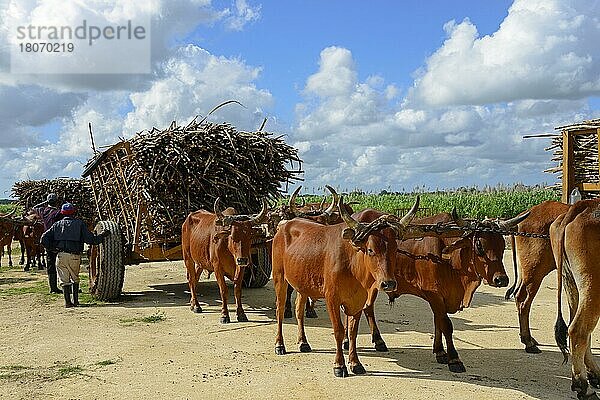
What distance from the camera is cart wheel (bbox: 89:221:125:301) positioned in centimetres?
1139

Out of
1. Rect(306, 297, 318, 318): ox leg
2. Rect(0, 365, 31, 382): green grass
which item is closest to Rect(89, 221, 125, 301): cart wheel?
Rect(306, 297, 318, 318): ox leg

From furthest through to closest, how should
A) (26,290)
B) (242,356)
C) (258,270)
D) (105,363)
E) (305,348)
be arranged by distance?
(26,290) → (258,270) → (305,348) → (242,356) → (105,363)

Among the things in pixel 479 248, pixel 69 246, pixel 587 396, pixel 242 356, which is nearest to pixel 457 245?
pixel 479 248

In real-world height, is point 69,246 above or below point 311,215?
below

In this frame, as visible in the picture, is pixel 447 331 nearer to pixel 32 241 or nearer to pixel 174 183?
pixel 174 183

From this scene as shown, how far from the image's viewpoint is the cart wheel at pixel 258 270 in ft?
40.7

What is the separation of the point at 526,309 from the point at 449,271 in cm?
156

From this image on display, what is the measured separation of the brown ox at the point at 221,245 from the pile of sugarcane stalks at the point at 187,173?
0.81 meters

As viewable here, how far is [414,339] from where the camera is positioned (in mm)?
8805

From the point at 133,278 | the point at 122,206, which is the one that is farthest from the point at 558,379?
the point at 133,278

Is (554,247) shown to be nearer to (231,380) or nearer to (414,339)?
(414,339)

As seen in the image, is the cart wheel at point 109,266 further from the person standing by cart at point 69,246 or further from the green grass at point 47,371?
the green grass at point 47,371

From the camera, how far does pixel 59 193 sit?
2462 centimetres

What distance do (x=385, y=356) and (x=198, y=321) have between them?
11.4 feet
